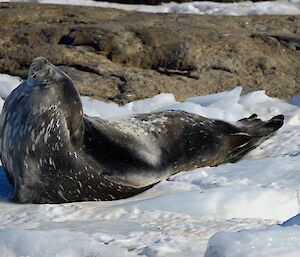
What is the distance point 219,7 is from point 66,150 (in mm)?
5401

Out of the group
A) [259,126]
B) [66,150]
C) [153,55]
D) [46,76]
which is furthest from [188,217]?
[153,55]

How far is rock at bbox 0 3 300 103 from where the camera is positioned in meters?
6.61

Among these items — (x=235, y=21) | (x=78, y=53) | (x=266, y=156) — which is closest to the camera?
(x=266, y=156)

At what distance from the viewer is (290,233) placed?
2684mm

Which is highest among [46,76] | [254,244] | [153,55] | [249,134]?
[46,76]

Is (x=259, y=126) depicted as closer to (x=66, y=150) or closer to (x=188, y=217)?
(x=66, y=150)

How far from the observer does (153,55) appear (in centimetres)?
695

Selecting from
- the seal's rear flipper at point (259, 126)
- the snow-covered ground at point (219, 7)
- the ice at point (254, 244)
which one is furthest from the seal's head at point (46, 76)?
the snow-covered ground at point (219, 7)

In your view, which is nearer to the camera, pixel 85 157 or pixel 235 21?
pixel 85 157

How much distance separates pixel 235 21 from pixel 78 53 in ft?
5.18

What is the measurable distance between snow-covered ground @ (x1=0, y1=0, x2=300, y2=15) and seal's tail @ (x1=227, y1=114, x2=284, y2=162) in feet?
11.8

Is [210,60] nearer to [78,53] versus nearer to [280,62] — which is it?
[280,62]

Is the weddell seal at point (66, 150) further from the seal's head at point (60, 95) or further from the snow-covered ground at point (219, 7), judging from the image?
the snow-covered ground at point (219, 7)

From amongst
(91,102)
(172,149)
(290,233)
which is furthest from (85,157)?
(91,102)
